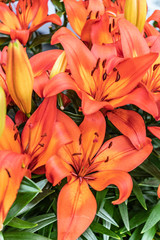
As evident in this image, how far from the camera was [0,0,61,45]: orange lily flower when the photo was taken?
25.3 inches

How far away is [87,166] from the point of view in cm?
47

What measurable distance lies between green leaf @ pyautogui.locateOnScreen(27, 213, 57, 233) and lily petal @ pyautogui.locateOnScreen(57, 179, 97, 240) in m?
0.08

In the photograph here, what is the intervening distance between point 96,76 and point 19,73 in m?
0.15

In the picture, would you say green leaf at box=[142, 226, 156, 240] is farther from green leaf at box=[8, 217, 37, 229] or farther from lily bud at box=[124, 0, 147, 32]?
lily bud at box=[124, 0, 147, 32]

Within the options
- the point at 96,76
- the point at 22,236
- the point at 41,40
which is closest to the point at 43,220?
the point at 22,236

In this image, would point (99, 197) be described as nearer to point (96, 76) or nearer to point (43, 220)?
point (43, 220)

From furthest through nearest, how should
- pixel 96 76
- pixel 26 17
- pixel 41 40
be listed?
pixel 41 40 → pixel 26 17 → pixel 96 76

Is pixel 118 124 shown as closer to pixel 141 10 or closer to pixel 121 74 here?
pixel 121 74

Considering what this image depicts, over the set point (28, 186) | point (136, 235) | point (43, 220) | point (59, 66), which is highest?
point (59, 66)

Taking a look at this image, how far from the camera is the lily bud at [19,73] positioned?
1.19 feet

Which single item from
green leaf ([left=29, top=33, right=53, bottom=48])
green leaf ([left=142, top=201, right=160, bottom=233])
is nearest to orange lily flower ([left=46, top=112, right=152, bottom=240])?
green leaf ([left=142, top=201, right=160, bottom=233])

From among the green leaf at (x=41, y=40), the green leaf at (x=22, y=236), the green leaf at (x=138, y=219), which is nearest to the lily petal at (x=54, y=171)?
the green leaf at (x=22, y=236)

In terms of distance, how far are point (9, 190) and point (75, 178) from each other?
11cm

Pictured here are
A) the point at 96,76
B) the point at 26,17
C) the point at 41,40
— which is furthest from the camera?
the point at 41,40
